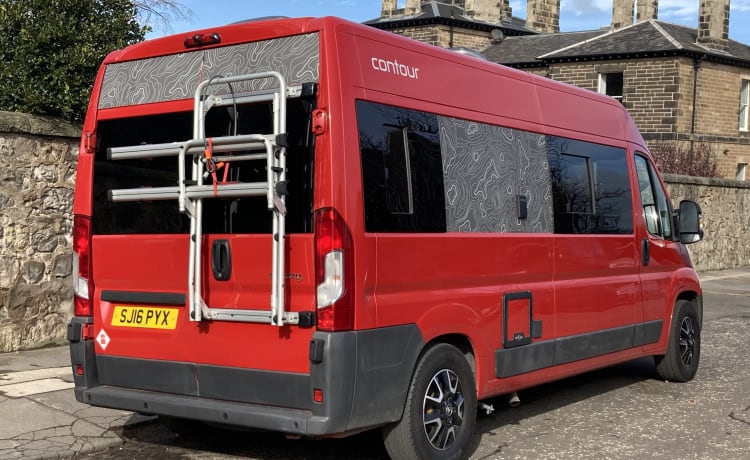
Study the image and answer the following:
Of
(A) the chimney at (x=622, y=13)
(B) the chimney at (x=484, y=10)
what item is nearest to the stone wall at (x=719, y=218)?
(A) the chimney at (x=622, y=13)

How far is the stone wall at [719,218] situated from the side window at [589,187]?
13949 mm

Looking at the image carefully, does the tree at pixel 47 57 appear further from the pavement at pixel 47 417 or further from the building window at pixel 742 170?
the building window at pixel 742 170

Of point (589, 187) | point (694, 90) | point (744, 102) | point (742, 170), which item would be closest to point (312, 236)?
point (589, 187)

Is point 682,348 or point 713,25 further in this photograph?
point 713,25

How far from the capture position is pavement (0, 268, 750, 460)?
6090 mm

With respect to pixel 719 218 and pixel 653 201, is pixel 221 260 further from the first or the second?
pixel 719 218

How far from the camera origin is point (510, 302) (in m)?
6.28

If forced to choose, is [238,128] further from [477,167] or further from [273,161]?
[477,167]

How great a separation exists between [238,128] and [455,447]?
236cm

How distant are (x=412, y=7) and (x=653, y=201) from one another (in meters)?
44.1

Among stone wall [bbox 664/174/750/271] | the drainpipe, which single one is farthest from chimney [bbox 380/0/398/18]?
stone wall [bbox 664/174/750/271]

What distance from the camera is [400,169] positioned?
5.40 meters

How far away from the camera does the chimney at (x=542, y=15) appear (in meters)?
52.5

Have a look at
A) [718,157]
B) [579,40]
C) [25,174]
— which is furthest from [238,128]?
[579,40]
